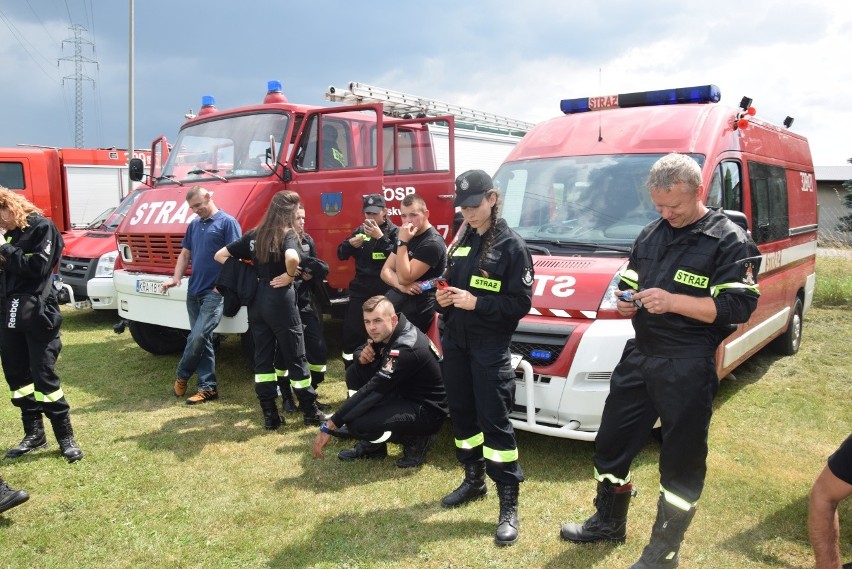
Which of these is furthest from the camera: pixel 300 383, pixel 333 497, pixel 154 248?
pixel 154 248

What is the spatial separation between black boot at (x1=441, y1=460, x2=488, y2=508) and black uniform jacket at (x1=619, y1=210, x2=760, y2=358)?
1.33 metres

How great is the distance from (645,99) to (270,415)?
3949mm

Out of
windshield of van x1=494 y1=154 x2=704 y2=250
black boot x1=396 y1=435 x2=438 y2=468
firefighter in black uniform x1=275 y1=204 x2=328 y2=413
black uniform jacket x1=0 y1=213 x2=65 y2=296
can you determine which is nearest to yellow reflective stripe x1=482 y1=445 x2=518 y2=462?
black boot x1=396 y1=435 x2=438 y2=468

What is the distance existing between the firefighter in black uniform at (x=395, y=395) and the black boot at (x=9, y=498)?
1.74 m

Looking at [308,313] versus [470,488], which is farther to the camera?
[308,313]

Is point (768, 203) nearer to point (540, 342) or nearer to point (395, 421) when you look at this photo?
point (540, 342)

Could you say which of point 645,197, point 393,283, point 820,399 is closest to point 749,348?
point 820,399

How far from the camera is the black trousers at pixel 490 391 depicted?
3496 mm

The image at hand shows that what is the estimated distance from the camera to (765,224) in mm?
5699

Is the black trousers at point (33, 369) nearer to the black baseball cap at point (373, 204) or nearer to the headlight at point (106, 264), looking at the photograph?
the black baseball cap at point (373, 204)

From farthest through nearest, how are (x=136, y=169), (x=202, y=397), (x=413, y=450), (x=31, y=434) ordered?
(x=136, y=169)
(x=202, y=397)
(x=31, y=434)
(x=413, y=450)

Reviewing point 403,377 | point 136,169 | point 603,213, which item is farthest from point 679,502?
point 136,169

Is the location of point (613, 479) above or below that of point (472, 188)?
below

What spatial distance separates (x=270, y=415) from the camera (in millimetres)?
5234
